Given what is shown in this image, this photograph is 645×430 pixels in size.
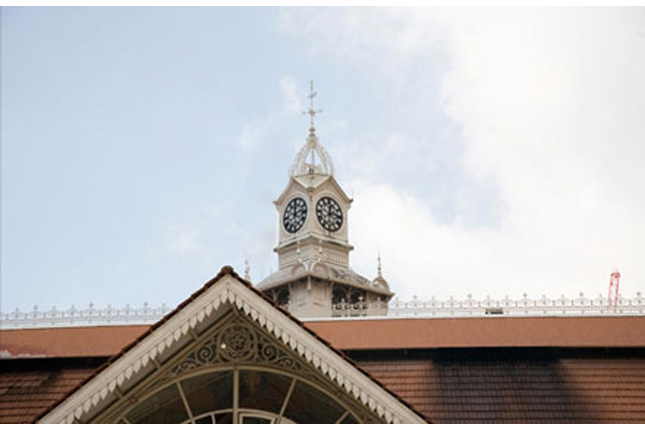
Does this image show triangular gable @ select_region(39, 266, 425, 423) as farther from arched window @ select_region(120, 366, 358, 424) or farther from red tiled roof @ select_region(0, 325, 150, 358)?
red tiled roof @ select_region(0, 325, 150, 358)

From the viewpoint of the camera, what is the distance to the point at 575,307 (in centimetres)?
2666

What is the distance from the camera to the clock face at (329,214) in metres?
45.6

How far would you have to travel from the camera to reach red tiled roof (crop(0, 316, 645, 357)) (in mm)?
23766

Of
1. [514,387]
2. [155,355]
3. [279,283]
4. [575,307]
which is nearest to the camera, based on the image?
[155,355]

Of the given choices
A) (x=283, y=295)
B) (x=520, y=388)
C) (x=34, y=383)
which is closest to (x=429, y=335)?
(x=520, y=388)

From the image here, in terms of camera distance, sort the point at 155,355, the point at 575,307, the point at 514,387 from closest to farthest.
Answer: the point at 155,355, the point at 514,387, the point at 575,307

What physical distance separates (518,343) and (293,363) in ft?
39.1

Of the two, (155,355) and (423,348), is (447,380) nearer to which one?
(423,348)

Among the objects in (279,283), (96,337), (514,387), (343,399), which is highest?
(279,283)

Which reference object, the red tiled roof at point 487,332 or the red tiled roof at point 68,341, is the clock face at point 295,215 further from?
the red tiled roof at point 487,332

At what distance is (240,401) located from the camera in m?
13.6

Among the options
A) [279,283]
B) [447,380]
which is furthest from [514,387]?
[279,283]

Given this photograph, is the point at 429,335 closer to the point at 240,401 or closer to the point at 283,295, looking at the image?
the point at 240,401

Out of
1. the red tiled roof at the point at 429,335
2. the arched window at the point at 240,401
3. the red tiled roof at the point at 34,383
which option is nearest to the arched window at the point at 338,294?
the red tiled roof at the point at 429,335
